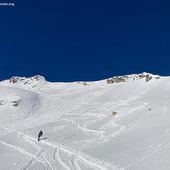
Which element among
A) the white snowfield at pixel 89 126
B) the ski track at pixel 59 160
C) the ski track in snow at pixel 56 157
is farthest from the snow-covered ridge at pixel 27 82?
the ski track at pixel 59 160

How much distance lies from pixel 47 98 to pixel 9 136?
44310 mm

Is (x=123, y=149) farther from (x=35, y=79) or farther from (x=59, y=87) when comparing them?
(x=35, y=79)

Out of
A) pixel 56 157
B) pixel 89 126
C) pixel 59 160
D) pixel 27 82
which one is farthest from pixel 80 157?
pixel 27 82

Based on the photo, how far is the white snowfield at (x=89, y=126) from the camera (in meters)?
29.4

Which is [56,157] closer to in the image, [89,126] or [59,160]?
[59,160]

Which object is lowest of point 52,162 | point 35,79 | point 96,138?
point 35,79

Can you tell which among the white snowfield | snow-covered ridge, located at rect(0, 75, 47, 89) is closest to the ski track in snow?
the white snowfield

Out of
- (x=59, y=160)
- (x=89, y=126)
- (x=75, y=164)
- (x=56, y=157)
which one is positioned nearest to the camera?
(x=75, y=164)

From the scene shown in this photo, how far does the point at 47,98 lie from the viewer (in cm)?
9475

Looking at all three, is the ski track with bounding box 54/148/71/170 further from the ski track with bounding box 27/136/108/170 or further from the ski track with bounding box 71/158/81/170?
the ski track with bounding box 27/136/108/170

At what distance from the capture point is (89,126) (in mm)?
52812

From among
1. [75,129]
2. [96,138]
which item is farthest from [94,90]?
[96,138]

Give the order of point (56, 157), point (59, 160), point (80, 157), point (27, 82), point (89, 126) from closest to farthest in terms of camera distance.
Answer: point (59, 160) < point (80, 157) < point (56, 157) < point (89, 126) < point (27, 82)

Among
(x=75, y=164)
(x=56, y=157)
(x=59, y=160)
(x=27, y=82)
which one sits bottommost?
(x=27, y=82)
